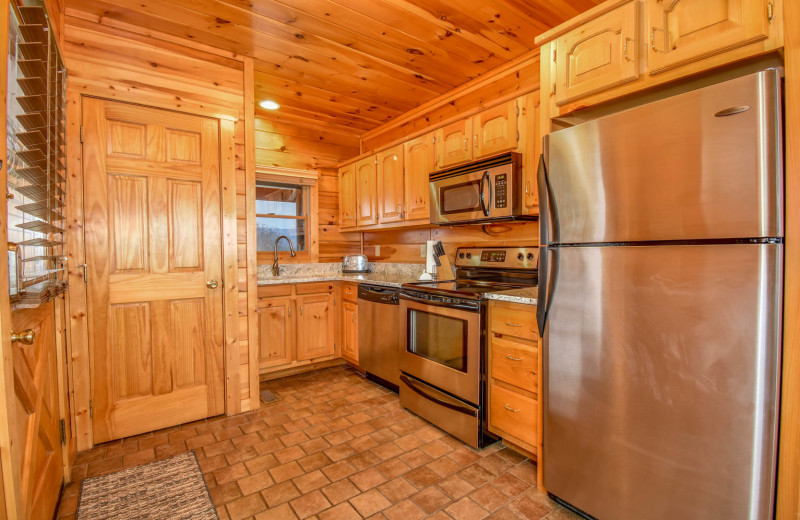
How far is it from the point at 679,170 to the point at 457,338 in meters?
1.46

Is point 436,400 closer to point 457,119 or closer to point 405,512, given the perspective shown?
point 405,512

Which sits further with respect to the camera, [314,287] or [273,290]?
[314,287]

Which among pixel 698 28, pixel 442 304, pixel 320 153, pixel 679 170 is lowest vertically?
pixel 442 304

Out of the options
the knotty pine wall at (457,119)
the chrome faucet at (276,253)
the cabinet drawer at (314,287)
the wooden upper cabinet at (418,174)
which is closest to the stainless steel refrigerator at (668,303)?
the knotty pine wall at (457,119)

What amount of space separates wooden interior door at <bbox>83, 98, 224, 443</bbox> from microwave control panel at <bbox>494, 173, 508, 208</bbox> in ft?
6.38

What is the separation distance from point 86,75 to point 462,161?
8.11 ft

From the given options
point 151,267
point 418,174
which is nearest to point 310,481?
point 151,267

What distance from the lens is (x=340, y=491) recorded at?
6.24 ft

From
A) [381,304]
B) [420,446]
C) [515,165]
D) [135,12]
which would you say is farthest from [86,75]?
[420,446]

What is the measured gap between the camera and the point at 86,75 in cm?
230

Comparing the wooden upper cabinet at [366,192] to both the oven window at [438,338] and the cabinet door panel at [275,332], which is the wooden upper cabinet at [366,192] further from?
the oven window at [438,338]

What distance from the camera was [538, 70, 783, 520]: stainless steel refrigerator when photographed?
1172 millimetres

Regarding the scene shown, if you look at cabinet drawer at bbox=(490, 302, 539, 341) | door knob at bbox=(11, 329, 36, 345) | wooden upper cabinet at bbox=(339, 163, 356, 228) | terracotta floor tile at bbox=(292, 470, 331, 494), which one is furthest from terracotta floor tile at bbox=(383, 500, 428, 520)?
wooden upper cabinet at bbox=(339, 163, 356, 228)

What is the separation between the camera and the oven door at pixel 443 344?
225 cm
